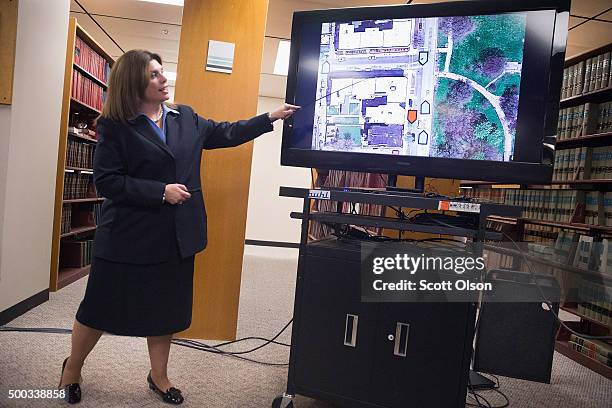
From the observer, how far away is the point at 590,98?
327 cm

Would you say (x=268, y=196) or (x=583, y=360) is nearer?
(x=583, y=360)

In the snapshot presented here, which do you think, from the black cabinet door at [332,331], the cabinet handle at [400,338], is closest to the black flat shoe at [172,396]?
the black cabinet door at [332,331]

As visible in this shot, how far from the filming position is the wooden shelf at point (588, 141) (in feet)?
10.2

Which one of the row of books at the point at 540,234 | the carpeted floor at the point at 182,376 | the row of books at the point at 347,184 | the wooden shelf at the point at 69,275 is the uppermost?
the row of books at the point at 347,184

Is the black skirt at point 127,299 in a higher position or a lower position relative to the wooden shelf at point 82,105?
lower

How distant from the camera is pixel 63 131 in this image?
3.34 meters

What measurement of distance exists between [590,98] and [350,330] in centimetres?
282

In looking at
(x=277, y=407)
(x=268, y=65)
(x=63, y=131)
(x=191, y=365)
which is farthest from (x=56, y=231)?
(x=268, y=65)

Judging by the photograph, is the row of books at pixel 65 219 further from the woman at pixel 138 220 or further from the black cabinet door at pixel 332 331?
the black cabinet door at pixel 332 331

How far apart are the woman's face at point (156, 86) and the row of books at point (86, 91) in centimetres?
238

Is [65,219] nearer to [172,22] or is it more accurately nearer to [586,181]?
[172,22]

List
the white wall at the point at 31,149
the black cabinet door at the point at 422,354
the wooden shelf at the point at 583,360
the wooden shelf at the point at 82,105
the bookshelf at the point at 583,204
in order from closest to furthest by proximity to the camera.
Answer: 1. the black cabinet door at the point at 422,354
2. the white wall at the point at 31,149
3. the wooden shelf at the point at 583,360
4. the bookshelf at the point at 583,204
5. the wooden shelf at the point at 82,105

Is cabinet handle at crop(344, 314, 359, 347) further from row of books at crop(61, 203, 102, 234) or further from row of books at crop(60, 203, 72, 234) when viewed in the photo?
row of books at crop(61, 203, 102, 234)

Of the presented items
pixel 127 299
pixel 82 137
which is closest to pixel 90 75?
pixel 82 137
